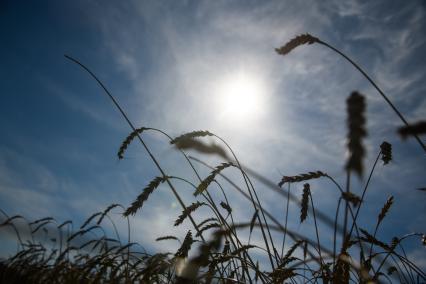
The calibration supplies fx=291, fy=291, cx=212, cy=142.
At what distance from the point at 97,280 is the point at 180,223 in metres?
0.80

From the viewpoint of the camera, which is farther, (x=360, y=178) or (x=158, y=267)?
(x=158, y=267)

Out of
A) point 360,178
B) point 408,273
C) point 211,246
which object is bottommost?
point 211,246

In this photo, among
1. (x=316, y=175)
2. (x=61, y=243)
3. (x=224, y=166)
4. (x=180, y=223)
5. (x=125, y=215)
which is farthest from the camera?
(x=61, y=243)

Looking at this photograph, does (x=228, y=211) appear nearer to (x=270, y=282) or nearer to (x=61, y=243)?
(x=270, y=282)

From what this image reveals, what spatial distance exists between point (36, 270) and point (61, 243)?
59.3 inches

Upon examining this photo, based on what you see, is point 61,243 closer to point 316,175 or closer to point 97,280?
point 97,280

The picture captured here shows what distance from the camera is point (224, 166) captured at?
2.47 meters

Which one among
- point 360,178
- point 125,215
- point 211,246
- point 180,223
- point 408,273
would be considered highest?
point 408,273

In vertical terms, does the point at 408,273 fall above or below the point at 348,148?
above

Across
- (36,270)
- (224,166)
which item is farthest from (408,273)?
(36,270)

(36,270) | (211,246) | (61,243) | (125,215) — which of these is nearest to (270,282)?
(125,215)

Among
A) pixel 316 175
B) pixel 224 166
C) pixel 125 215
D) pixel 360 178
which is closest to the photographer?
pixel 360 178

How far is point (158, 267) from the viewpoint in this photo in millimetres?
2471

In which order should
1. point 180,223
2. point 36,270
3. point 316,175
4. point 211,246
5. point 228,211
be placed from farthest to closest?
point 228,211 → point 36,270 → point 180,223 → point 316,175 → point 211,246
